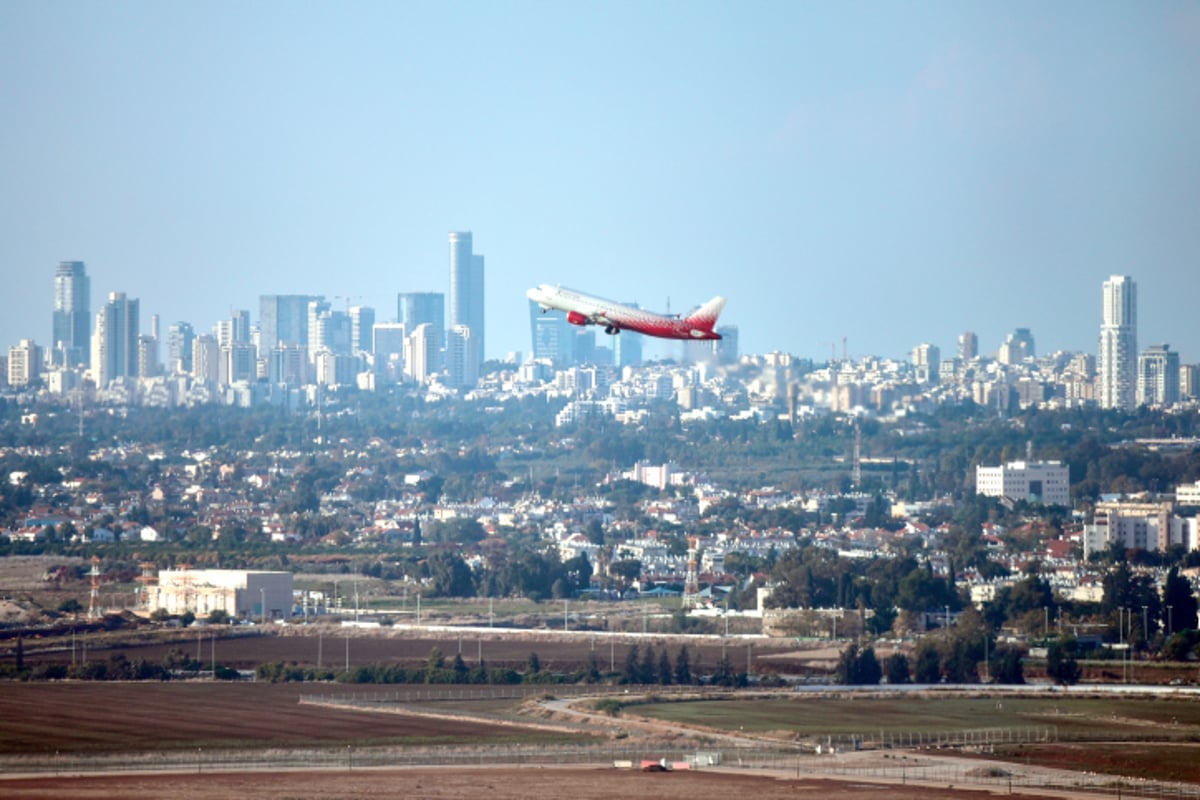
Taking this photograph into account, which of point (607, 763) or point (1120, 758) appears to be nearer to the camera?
point (1120, 758)

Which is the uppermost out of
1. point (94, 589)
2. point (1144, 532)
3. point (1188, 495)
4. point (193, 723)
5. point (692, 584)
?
point (1188, 495)

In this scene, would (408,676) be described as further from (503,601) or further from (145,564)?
(145,564)

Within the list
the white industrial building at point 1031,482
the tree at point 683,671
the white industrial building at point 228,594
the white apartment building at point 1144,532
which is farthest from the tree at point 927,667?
the white industrial building at point 1031,482

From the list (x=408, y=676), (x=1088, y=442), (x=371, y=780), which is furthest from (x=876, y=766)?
(x=1088, y=442)

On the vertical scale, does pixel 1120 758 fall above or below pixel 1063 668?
below

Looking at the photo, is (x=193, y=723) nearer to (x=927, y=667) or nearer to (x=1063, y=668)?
(x=927, y=667)

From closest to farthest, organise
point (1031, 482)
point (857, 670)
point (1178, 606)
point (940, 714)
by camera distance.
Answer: point (940, 714), point (857, 670), point (1178, 606), point (1031, 482)

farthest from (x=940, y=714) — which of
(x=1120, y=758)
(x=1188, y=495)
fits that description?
(x=1188, y=495)
